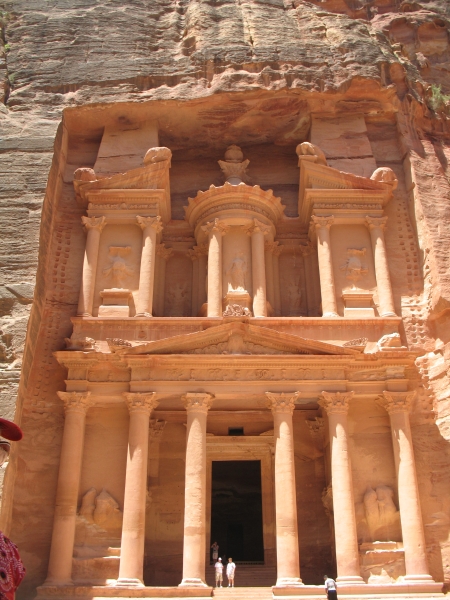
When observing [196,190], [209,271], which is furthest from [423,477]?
[196,190]

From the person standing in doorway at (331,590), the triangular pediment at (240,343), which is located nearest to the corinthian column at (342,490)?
the triangular pediment at (240,343)

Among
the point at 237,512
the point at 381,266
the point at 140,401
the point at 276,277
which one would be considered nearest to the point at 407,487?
the point at 381,266

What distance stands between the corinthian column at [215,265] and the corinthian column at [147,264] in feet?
4.06

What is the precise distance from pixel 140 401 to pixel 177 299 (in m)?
4.01

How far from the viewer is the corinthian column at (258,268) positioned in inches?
603

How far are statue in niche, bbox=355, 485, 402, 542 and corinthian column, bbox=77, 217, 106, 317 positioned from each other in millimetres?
7037

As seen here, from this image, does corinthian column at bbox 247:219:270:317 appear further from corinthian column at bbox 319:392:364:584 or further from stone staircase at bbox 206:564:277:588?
stone staircase at bbox 206:564:277:588

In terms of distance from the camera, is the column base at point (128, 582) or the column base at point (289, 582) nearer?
the column base at point (289, 582)

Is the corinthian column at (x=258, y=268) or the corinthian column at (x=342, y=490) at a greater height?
the corinthian column at (x=258, y=268)

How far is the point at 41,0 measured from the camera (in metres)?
20.1

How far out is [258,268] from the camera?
52.1 ft

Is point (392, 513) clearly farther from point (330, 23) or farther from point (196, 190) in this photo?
point (330, 23)

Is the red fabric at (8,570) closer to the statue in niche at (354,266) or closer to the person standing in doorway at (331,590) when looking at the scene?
the person standing in doorway at (331,590)

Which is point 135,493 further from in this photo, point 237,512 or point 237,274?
point 237,512
